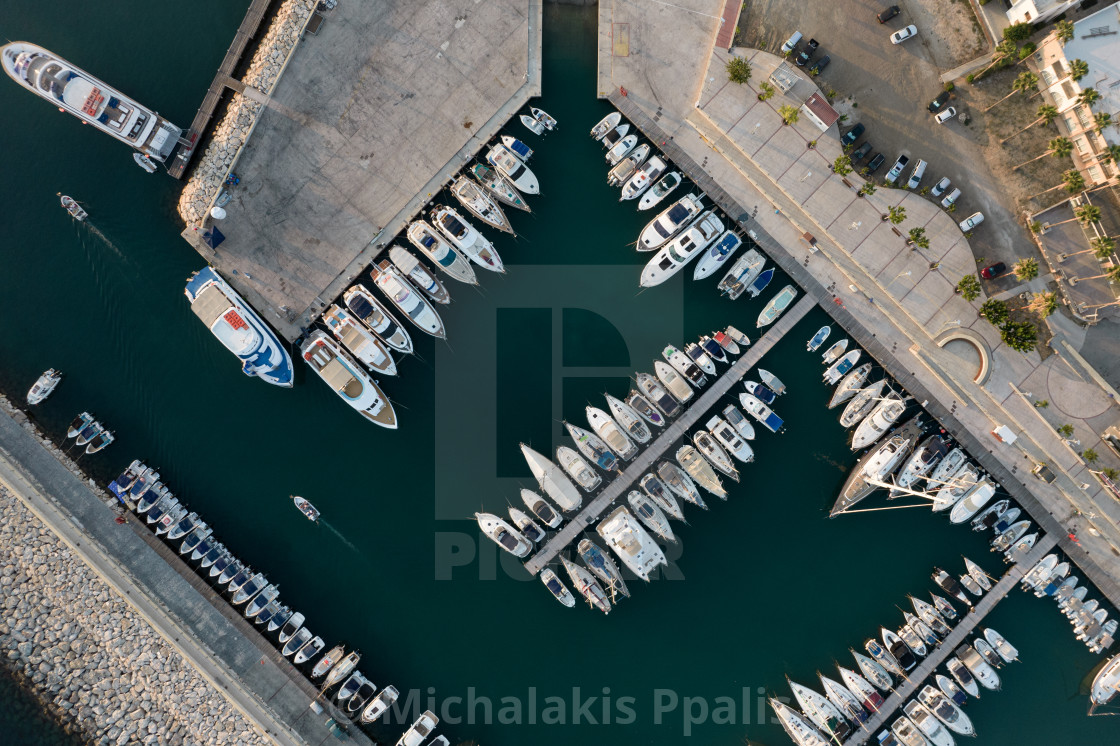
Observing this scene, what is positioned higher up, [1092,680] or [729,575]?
[729,575]

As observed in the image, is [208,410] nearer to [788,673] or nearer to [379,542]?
[379,542]

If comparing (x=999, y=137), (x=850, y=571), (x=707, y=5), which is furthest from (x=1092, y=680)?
(x=707, y=5)

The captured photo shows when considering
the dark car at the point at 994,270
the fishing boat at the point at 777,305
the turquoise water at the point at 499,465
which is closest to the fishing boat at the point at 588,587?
the turquoise water at the point at 499,465

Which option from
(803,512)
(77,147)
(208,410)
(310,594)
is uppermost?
(77,147)

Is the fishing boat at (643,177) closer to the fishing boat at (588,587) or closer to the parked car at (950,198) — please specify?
the parked car at (950,198)

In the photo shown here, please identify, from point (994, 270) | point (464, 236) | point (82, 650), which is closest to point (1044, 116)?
point (994, 270)

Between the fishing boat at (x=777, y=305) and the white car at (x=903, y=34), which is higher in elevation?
the white car at (x=903, y=34)

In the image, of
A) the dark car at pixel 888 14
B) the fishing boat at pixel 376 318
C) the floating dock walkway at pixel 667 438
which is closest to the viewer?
the dark car at pixel 888 14
